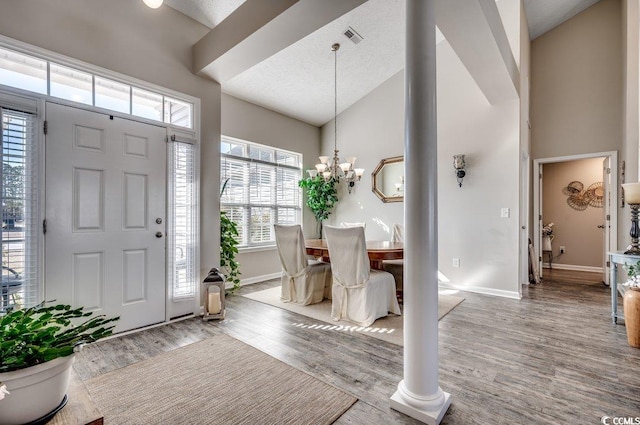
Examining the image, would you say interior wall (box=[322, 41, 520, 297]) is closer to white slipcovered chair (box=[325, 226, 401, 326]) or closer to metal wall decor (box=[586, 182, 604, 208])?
white slipcovered chair (box=[325, 226, 401, 326])

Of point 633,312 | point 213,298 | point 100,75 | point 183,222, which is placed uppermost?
point 100,75

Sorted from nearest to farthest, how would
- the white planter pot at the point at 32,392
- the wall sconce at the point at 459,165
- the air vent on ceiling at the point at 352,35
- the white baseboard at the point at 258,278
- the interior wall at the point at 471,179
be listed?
the white planter pot at the point at 32,392 → the air vent on ceiling at the point at 352,35 → the interior wall at the point at 471,179 → the wall sconce at the point at 459,165 → the white baseboard at the point at 258,278

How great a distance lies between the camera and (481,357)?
91.5 inches

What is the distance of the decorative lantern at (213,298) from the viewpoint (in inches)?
124

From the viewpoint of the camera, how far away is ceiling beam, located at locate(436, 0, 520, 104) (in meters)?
2.30

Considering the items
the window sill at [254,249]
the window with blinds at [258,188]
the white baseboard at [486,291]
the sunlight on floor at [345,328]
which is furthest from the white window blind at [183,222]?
the white baseboard at [486,291]

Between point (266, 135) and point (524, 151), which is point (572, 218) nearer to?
point (524, 151)

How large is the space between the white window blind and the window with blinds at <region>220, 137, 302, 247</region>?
1.20 m

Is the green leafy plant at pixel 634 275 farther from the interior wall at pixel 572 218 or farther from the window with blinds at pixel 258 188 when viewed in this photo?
the window with blinds at pixel 258 188

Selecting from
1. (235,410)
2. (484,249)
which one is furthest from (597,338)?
(235,410)

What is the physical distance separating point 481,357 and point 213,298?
2536mm

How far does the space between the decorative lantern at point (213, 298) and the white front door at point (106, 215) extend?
42 cm

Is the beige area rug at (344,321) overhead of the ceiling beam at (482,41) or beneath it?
beneath

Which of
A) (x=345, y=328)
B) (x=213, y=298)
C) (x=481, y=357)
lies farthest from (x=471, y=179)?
(x=213, y=298)
